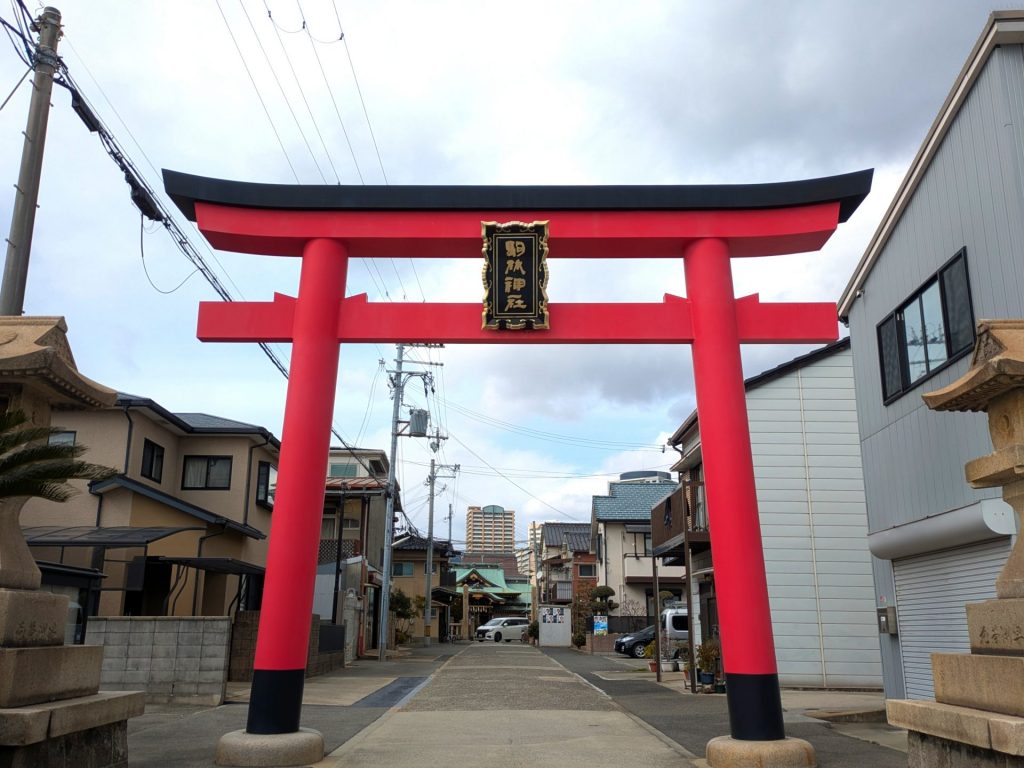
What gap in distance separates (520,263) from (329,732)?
6923 mm

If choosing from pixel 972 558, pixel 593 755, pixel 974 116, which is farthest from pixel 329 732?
pixel 974 116

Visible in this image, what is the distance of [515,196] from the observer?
1064cm

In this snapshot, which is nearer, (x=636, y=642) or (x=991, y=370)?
(x=991, y=370)

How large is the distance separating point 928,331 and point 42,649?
38.7 ft

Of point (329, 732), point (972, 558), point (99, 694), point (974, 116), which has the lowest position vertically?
point (329, 732)

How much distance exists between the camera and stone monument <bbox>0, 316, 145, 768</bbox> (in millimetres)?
6617

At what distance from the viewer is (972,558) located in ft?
36.8

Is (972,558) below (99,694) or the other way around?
the other way around

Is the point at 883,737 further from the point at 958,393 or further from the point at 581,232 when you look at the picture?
the point at 581,232

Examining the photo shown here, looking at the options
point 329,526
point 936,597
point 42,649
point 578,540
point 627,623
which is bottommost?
point 627,623

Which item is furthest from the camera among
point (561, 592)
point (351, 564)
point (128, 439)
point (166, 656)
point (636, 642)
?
point (561, 592)

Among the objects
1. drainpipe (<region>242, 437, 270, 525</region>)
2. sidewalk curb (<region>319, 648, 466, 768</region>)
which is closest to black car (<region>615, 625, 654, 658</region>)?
drainpipe (<region>242, 437, 270, 525</region>)

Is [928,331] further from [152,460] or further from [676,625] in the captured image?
[152,460]

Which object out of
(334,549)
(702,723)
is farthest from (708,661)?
(334,549)
